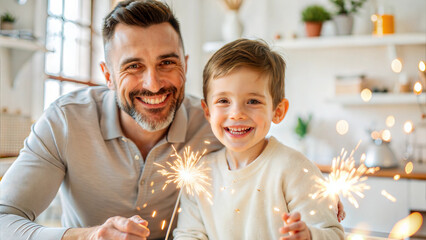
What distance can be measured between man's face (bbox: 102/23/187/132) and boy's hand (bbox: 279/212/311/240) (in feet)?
2.38

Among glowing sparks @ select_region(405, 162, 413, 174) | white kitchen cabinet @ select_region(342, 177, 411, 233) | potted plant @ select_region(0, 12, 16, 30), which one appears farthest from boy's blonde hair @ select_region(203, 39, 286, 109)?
glowing sparks @ select_region(405, 162, 413, 174)

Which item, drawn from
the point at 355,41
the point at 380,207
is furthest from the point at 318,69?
the point at 380,207

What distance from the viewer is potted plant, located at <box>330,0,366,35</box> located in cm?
351

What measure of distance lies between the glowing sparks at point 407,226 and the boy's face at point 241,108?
221cm

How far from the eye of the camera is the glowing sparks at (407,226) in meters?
3.02

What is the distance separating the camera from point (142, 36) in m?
1.47

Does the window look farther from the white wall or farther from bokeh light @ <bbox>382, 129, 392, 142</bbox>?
bokeh light @ <bbox>382, 129, 392, 142</bbox>

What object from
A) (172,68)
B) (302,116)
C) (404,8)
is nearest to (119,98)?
(172,68)

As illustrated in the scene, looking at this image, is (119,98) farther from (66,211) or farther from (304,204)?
(304,204)

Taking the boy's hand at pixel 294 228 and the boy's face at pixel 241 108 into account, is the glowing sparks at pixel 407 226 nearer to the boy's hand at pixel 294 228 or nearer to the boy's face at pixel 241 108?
the boy's face at pixel 241 108

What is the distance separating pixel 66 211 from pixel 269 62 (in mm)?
995

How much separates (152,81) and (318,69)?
270cm

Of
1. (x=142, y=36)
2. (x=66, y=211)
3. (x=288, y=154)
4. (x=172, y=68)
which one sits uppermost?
(x=142, y=36)

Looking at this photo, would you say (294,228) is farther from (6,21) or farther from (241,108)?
(6,21)
